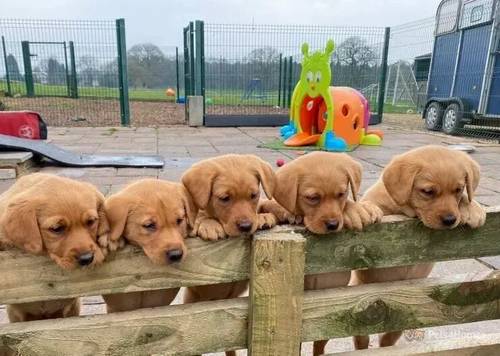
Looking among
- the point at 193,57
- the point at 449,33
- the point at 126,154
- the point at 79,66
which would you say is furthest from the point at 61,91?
the point at 449,33

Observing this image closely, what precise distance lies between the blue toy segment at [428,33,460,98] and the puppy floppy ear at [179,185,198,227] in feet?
52.8

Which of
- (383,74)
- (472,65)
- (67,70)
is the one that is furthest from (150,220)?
(67,70)

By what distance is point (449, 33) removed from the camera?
16641 mm

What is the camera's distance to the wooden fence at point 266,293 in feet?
6.61

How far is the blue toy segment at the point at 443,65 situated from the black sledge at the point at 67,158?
490 inches

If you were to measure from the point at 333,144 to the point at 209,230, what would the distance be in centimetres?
868

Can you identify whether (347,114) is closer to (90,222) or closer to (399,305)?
(399,305)

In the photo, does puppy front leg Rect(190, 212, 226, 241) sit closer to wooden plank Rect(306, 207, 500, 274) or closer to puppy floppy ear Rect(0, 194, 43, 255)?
wooden plank Rect(306, 207, 500, 274)

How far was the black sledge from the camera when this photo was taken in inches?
300

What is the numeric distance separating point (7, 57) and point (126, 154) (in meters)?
13.7

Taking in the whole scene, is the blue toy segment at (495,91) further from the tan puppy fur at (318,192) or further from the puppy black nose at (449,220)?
the puppy black nose at (449,220)

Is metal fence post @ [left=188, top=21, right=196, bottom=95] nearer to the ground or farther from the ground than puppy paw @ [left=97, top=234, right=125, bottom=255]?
farther from the ground

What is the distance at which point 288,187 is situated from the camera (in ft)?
8.55

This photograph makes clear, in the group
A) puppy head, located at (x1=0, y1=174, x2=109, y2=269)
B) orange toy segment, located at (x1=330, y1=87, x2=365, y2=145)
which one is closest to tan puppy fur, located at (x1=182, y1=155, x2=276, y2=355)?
puppy head, located at (x1=0, y1=174, x2=109, y2=269)
